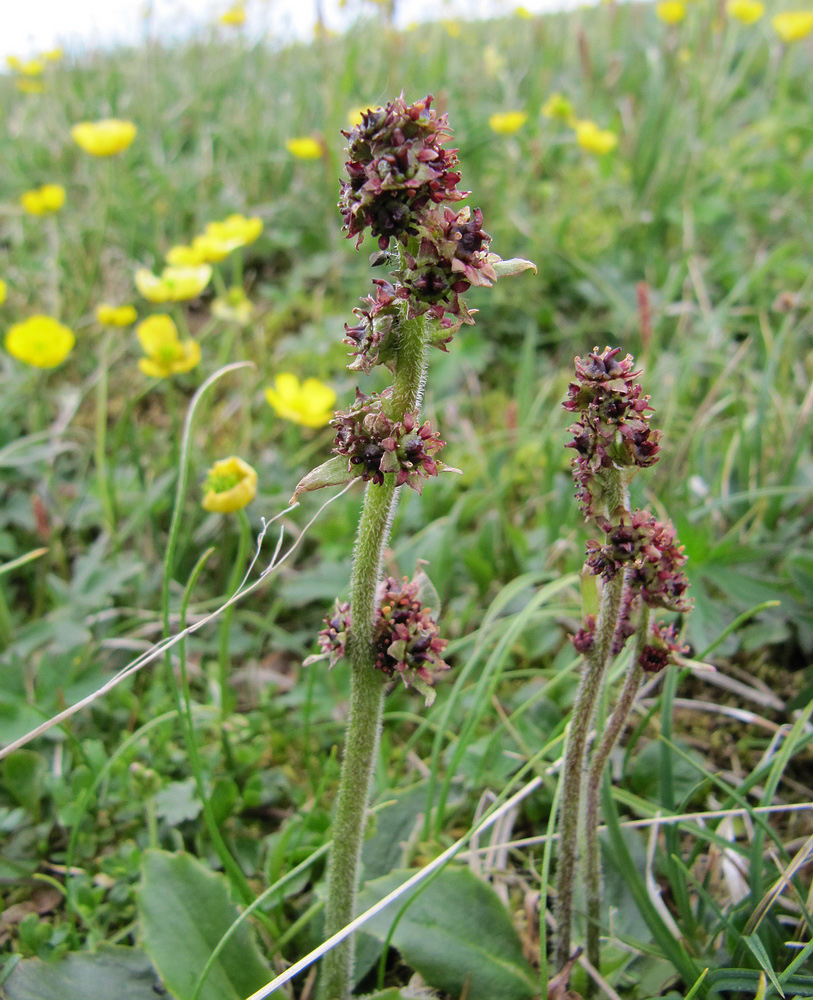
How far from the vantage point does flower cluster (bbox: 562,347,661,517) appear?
102 cm

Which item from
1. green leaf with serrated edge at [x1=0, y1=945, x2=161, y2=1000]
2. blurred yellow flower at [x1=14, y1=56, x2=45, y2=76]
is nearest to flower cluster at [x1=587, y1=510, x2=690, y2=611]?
green leaf with serrated edge at [x1=0, y1=945, x2=161, y2=1000]

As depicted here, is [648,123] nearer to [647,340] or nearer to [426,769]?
[647,340]

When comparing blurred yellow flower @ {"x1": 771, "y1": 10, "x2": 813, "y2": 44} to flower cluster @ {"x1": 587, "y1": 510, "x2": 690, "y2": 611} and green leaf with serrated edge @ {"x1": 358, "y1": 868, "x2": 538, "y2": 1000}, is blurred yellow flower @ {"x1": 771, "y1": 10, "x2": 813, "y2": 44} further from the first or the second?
green leaf with serrated edge @ {"x1": 358, "y1": 868, "x2": 538, "y2": 1000}

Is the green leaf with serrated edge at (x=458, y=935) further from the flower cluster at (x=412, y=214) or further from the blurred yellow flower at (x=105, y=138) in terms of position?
the blurred yellow flower at (x=105, y=138)

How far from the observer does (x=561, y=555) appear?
2.38 meters

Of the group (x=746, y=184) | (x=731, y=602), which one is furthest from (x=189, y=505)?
(x=746, y=184)

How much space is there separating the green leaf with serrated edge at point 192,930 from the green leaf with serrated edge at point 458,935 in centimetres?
24

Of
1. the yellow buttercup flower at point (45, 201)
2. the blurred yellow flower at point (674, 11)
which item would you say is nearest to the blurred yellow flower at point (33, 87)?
the yellow buttercup flower at point (45, 201)

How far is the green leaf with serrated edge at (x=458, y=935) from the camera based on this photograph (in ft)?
4.61

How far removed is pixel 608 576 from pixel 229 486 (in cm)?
105

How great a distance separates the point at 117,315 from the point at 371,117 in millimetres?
2074

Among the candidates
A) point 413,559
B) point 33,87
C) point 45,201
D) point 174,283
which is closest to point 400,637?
point 413,559

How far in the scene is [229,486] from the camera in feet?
6.08

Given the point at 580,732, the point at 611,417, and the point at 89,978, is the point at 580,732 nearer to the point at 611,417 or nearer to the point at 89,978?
the point at 611,417
